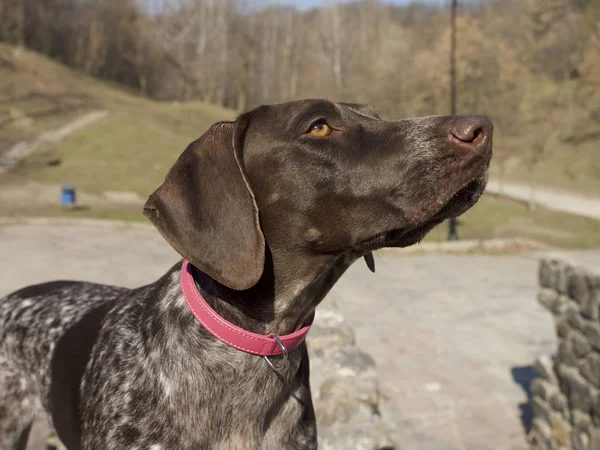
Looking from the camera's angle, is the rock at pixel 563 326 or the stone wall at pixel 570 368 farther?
the rock at pixel 563 326

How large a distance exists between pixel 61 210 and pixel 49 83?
67.1 ft

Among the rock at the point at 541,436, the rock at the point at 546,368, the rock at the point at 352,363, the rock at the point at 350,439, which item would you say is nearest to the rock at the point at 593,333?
the rock at the point at 546,368

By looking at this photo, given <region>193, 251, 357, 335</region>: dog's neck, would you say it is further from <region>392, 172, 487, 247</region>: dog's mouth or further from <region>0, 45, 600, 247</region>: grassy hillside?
<region>0, 45, 600, 247</region>: grassy hillside

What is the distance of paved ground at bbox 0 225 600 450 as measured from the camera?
700 centimetres

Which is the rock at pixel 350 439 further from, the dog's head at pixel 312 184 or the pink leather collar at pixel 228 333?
the dog's head at pixel 312 184

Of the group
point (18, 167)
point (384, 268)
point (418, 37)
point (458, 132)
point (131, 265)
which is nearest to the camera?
point (458, 132)

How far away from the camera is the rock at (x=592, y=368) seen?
5.31 metres

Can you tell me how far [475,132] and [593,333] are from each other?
3.89 meters

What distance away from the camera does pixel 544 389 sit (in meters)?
6.38

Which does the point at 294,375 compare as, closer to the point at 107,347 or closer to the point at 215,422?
the point at 215,422

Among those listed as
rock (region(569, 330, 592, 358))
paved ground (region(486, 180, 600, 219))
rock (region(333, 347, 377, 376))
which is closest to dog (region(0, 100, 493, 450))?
rock (region(333, 347, 377, 376))

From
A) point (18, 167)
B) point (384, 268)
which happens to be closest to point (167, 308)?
point (384, 268)

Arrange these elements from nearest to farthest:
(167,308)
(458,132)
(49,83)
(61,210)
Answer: (458,132) < (167,308) < (61,210) < (49,83)

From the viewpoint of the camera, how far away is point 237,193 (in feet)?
7.47
